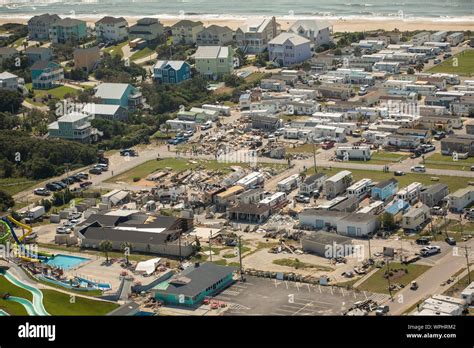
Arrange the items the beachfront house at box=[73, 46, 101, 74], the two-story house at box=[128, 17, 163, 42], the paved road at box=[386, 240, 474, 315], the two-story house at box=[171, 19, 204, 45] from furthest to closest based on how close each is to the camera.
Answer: the two-story house at box=[128, 17, 163, 42], the two-story house at box=[171, 19, 204, 45], the beachfront house at box=[73, 46, 101, 74], the paved road at box=[386, 240, 474, 315]

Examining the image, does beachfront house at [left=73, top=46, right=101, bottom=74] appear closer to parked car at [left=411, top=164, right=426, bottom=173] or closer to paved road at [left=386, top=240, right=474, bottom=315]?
parked car at [left=411, top=164, right=426, bottom=173]

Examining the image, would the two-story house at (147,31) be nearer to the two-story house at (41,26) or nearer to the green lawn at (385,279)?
the two-story house at (41,26)

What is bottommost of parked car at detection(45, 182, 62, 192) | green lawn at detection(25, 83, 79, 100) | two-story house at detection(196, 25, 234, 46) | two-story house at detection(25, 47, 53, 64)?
parked car at detection(45, 182, 62, 192)

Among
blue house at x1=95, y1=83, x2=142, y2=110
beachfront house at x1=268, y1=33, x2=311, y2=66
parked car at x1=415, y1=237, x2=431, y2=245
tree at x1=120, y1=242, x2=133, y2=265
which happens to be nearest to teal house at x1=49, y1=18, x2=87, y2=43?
beachfront house at x1=268, y1=33, x2=311, y2=66

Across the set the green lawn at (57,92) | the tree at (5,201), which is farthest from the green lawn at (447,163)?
the green lawn at (57,92)

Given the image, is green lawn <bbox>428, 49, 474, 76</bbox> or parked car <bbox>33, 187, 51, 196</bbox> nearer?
parked car <bbox>33, 187, 51, 196</bbox>
